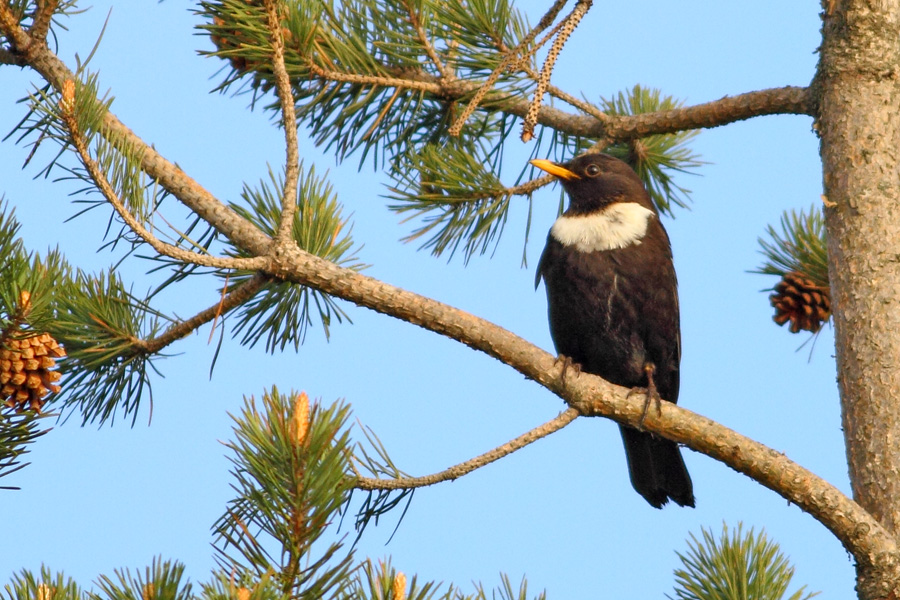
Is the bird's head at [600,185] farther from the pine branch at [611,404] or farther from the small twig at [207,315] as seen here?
the small twig at [207,315]

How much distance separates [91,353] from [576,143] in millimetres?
1760

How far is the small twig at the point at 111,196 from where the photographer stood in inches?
73.9

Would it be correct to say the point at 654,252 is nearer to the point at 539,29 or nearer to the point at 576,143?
the point at 576,143

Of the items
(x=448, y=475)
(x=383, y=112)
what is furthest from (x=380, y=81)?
(x=448, y=475)

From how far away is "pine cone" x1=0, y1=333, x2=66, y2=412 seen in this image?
1896 millimetres

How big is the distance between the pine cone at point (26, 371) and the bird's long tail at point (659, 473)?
218cm

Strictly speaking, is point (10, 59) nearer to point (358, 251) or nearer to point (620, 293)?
point (358, 251)

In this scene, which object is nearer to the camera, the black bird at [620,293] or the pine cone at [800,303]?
the pine cone at [800,303]

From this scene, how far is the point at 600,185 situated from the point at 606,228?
0.75ft

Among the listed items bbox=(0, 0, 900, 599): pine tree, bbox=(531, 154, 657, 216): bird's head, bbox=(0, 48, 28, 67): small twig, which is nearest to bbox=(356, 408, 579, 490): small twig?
bbox=(0, 0, 900, 599): pine tree

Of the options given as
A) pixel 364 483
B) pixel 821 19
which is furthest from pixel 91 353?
pixel 821 19

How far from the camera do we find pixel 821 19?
259cm

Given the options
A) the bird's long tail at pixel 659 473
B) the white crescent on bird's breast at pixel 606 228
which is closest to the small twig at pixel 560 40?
the white crescent on bird's breast at pixel 606 228

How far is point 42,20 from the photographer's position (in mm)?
2309
